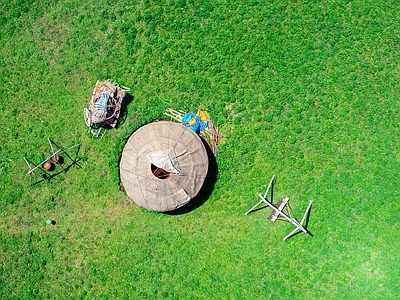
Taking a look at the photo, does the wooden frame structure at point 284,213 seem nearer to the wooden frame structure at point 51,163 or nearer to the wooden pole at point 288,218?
the wooden pole at point 288,218

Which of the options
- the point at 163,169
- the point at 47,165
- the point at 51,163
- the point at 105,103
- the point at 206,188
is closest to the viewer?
the point at 163,169

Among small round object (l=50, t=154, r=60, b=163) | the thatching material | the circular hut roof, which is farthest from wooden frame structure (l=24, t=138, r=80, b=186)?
the circular hut roof

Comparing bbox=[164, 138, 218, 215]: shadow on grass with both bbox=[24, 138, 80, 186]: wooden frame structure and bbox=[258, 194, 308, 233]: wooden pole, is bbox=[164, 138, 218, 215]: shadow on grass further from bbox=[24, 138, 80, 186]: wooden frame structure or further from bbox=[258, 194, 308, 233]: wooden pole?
bbox=[24, 138, 80, 186]: wooden frame structure

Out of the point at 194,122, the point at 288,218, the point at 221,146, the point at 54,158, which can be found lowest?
the point at 288,218

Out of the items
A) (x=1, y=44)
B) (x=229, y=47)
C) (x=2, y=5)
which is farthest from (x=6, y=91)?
(x=229, y=47)

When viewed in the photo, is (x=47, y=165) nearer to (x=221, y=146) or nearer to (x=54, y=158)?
(x=54, y=158)

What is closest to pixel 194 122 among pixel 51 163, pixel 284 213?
pixel 284 213
